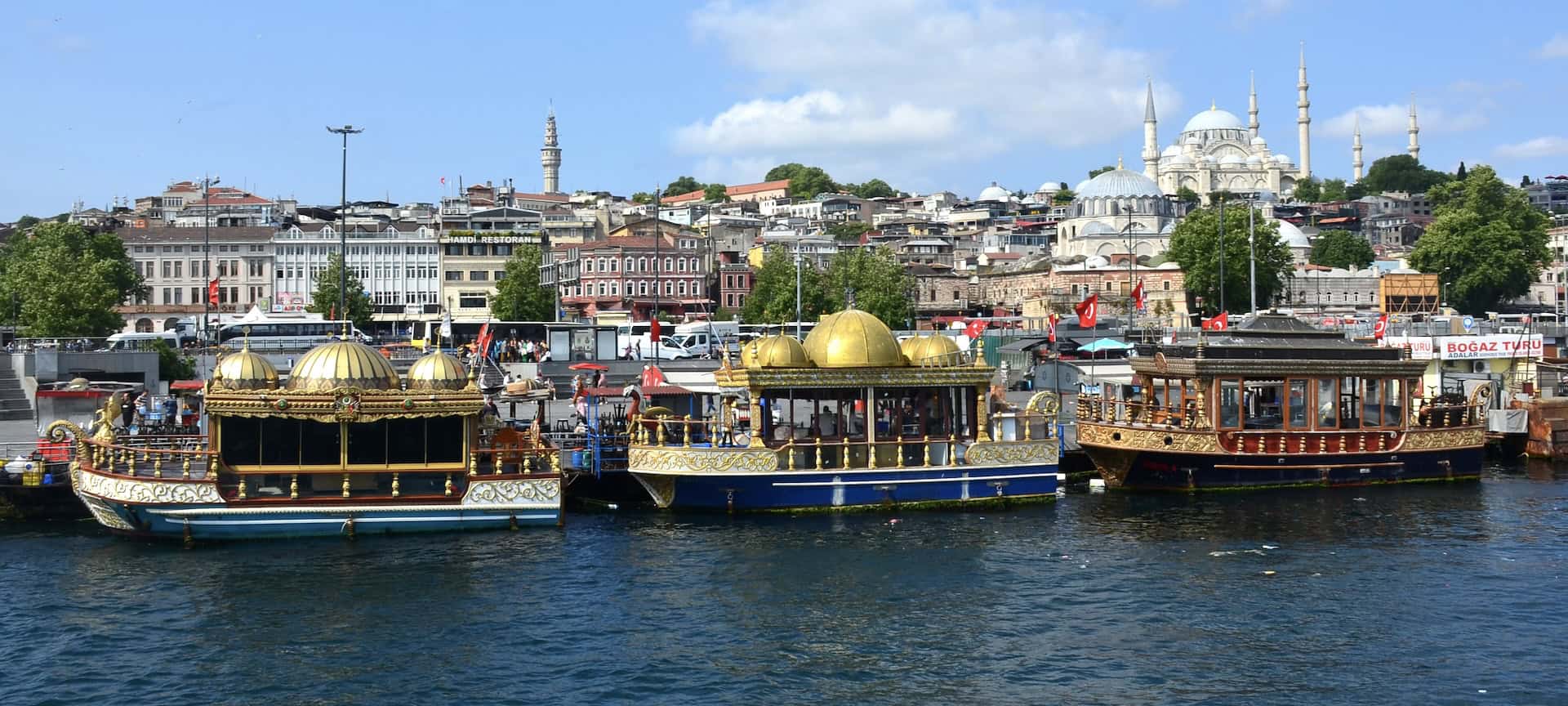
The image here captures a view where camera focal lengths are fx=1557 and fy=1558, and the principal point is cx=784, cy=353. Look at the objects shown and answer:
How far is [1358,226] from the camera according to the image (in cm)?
14550

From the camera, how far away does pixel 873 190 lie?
190000mm

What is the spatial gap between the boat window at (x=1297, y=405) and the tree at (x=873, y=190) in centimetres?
15385

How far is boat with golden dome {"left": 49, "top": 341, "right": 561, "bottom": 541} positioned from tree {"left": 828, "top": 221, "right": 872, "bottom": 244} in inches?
4052

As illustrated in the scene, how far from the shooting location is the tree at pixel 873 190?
18825cm

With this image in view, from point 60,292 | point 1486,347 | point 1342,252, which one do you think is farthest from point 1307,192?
point 60,292

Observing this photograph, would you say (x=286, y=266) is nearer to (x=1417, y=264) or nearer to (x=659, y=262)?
(x=659, y=262)

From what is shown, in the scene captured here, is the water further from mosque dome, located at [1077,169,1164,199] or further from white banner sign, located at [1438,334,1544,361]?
mosque dome, located at [1077,169,1164,199]

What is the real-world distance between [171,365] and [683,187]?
14633 cm

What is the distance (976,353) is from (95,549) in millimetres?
15784

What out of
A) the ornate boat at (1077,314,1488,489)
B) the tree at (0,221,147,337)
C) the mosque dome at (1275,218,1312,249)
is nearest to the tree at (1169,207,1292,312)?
the mosque dome at (1275,218,1312,249)

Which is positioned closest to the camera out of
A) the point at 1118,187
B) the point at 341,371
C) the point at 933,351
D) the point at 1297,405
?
the point at 341,371

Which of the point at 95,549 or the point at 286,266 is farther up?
the point at 286,266

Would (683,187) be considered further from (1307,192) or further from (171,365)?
(171,365)

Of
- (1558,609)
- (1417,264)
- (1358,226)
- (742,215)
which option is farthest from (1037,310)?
(1558,609)
